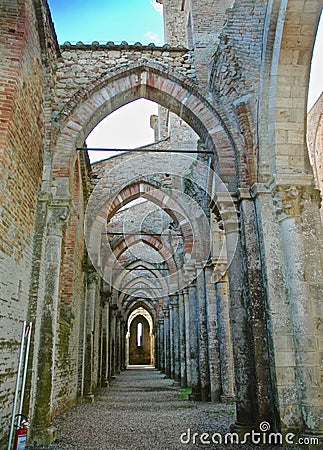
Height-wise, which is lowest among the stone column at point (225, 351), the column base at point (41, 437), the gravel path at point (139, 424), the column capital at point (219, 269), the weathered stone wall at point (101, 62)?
the gravel path at point (139, 424)

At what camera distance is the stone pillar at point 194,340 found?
10.2m

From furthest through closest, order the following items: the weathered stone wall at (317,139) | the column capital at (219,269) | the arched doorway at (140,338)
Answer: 1. the arched doorway at (140,338)
2. the weathered stone wall at (317,139)
3. the column capital at (219,269)

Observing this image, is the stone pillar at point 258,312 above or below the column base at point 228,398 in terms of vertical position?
above

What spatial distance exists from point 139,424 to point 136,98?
237 inches

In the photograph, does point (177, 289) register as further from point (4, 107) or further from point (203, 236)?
point (4, 107)

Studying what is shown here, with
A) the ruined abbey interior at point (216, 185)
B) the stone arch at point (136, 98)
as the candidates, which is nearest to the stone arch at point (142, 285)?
the ruined abbey interior at point (216, 185)

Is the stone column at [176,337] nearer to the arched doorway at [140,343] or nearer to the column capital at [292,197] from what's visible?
the column capital at [292,197]

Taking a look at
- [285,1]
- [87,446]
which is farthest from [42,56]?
[87,446]

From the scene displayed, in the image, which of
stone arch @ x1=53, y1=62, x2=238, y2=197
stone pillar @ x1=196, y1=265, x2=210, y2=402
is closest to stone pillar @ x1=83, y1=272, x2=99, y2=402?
stone pillar @ x1=196, y1=265, x2=210, y2=402

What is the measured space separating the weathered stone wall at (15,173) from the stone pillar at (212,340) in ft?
17.5

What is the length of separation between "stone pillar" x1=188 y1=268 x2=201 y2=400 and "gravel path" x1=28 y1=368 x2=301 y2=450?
461mm

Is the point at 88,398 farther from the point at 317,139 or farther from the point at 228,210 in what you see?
the point at 317,139

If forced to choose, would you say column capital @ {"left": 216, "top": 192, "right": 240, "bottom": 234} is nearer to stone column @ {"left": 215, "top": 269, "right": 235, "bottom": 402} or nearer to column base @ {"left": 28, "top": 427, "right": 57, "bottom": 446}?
stone column @ {"left": 215, "top": 269, "right": 235, "bottom": 402}

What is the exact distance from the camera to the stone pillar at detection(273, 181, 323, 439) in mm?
4695
